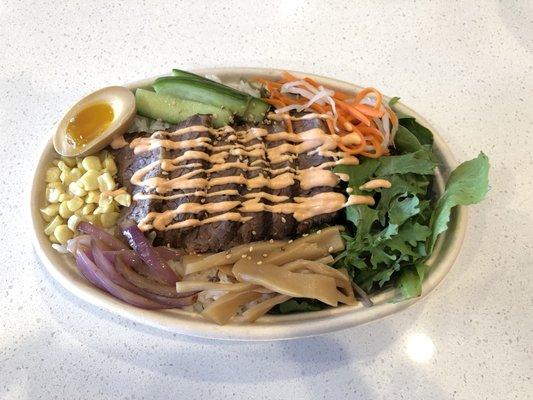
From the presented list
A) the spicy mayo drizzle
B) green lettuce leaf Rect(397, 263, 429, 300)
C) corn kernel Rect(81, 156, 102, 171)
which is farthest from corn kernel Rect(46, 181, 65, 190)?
green lettuce leaf Rect(397, 263, 429, 300)

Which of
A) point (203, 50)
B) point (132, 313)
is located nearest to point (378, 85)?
point (203, 50)

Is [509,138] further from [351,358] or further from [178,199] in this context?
[178,199]

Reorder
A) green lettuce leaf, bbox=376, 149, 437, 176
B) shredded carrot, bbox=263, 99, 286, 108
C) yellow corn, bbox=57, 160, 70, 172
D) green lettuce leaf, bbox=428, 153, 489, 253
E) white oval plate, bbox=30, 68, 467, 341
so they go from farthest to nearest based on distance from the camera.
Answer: shredded carrot, bbox=263, 99, 286, 108
yellow corn, bbox=57, 160, 70, 172
green lettuce leaf, bbox=376, 149, 437, 176
green lettuce leaf, bbox=428, 153, 489, 253
white oval plate, bbox=30, 68, 467, 341

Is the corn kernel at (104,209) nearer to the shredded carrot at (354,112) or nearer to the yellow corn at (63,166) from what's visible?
the yellow corn at (63,166)

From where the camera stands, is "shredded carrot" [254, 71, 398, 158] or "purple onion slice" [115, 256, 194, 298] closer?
"purple onion slice" [115, 256, 194, 298]

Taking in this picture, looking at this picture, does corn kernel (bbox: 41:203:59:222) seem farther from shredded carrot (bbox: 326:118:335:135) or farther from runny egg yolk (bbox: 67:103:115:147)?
shredded carrot (bbox: 326:118:335:135)

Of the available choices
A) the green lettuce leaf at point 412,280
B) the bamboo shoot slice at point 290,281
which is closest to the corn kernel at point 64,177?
the bamboo shoot slice at point 290,281

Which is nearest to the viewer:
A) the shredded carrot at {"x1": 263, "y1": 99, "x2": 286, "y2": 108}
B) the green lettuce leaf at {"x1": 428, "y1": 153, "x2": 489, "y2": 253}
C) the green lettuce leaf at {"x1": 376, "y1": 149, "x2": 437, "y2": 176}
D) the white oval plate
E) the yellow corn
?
the white oval plate

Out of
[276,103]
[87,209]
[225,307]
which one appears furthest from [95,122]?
[225,307]
